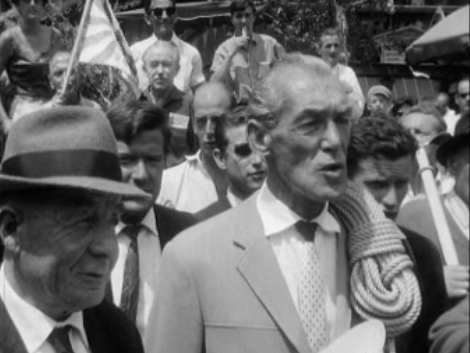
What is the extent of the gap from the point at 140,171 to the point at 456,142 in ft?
8.65

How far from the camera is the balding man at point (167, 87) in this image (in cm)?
750

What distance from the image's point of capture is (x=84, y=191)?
291 cm

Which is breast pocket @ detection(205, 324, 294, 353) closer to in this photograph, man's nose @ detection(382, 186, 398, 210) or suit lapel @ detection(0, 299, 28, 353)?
suit lapel @ detection(0, 299, 28, 353)

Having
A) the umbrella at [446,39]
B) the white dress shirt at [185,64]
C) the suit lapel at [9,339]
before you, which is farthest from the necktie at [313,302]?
the white dress shirt at [185,64]

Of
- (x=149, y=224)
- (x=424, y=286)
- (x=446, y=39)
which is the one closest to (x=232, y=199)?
(x=149, y=224)

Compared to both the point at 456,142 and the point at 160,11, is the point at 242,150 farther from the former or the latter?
the point at 160,11

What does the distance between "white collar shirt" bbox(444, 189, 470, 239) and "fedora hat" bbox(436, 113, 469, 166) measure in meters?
0.07

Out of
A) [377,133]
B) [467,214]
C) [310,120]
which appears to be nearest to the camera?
[467,214]

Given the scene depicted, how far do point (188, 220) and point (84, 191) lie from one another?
162cm

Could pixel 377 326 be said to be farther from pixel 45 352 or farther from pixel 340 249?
pixel 45 352

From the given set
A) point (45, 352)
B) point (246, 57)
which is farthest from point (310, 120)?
point (246, 57)

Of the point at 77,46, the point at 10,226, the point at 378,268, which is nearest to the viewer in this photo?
the point at 10,226

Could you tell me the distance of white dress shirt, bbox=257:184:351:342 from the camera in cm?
313

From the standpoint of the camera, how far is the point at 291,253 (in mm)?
3227
